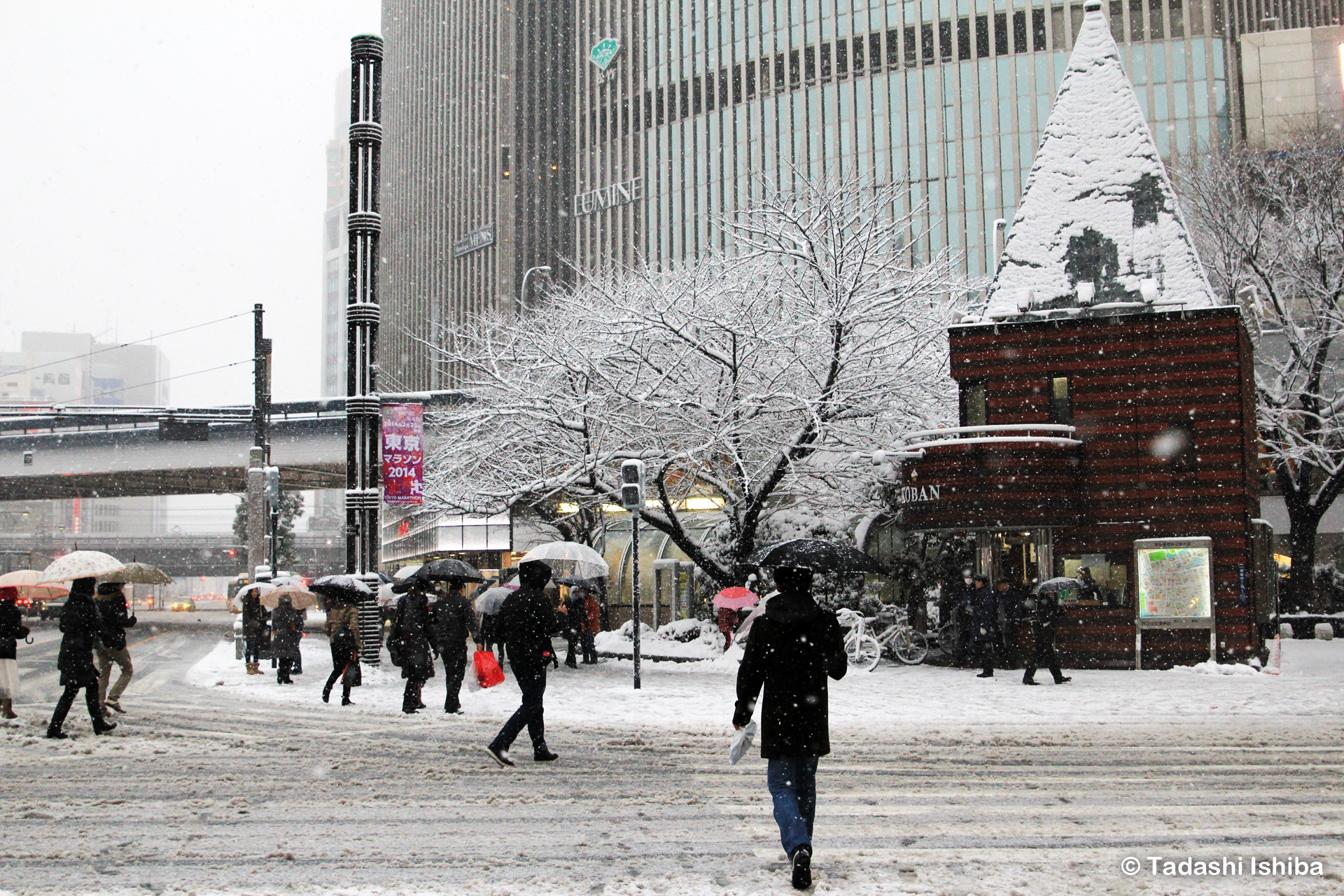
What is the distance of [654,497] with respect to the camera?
89.7 ft

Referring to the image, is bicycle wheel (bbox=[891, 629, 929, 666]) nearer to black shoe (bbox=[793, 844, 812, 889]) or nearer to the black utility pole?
the black utility pole

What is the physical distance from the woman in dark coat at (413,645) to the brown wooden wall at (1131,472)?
10.3m

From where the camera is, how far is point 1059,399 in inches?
883

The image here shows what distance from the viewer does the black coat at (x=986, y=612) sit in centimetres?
1980

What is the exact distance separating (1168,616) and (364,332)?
14423 millimetres

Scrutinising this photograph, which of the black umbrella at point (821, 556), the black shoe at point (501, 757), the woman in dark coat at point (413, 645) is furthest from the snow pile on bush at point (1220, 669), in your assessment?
the black shoe at point (501, 757)

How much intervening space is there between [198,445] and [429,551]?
25234 millimetres

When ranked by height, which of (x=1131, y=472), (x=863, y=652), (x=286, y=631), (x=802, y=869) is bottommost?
(x=863, y=652)

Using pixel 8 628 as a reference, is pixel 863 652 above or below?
below

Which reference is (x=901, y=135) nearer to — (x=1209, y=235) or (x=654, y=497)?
(x=1209, y=235)

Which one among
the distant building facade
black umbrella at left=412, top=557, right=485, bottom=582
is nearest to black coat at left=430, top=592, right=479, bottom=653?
black umbrella at left=412, top=557, right=485, bottom=582

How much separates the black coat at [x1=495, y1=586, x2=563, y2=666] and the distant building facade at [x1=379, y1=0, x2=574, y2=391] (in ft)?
295

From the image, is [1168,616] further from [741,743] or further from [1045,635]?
[741,743]

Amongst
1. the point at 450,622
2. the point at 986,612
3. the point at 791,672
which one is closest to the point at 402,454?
the point at 450,622
